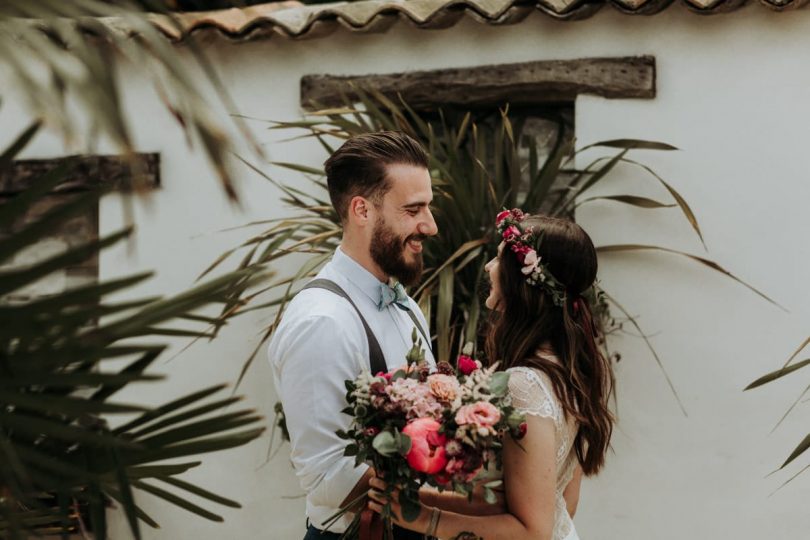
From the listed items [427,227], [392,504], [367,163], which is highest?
[367,163]

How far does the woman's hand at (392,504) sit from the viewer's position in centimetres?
207

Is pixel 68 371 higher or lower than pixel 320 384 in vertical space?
higher

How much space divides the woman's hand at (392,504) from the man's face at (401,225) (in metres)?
0.64

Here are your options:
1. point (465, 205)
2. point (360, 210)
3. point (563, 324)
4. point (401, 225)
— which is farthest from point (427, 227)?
point (465, 205)

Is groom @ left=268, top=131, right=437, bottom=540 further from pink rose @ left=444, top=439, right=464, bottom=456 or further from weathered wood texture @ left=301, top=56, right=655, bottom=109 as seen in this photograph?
weathered wood texture @ left=301, top=56, right=655, bottom=109

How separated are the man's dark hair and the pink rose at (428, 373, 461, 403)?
0.65 meters

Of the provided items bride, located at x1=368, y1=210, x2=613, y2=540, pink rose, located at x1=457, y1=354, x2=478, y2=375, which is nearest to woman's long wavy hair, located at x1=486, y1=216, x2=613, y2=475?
bride, located at x1=368, y1=210, x2=613, y2=540

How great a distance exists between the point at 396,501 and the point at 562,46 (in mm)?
2667

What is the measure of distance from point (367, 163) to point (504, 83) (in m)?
1.85

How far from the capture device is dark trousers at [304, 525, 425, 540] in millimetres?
2367

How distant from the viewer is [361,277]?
252 cm

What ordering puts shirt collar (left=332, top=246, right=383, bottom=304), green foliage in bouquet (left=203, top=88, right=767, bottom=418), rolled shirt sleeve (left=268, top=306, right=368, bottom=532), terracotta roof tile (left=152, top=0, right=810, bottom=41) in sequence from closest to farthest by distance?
rolled shirt sleeve (left=268, top=306, right=368, bottom=532) → shirt collar (left=332, top=246, right=383, bottom=304) → green foliage in bouquet (left=203, top=88, right=767, bottom=418) → terracotta roof tile (left=152, top=0, right=810, bottom=41)

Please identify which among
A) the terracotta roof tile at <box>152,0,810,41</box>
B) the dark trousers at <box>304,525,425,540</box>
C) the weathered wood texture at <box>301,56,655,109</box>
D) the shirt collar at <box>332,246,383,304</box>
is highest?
the terracotta roof tile at <box>152,0,810,41</box>

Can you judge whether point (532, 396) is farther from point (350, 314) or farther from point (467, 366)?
point (350, 314)
